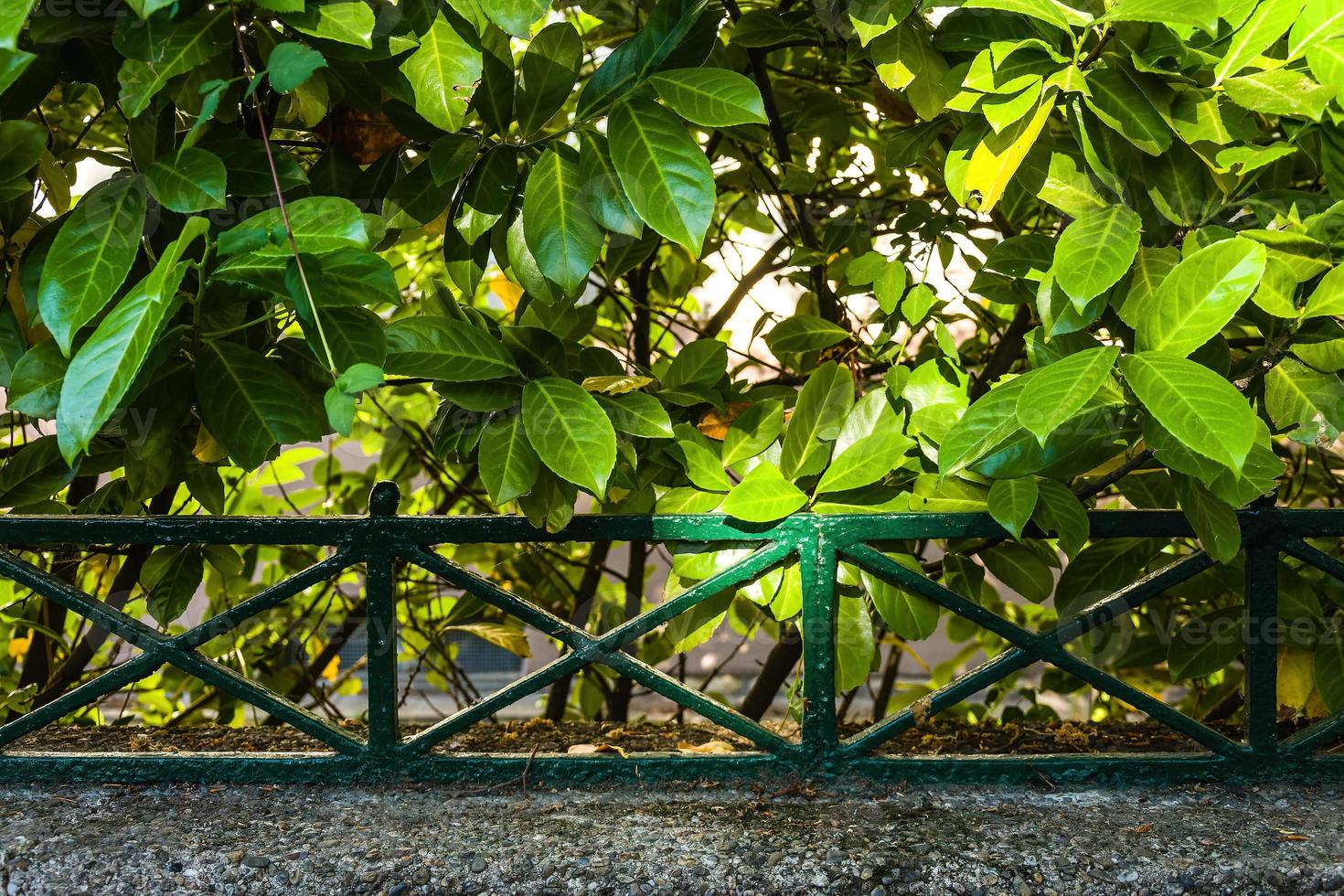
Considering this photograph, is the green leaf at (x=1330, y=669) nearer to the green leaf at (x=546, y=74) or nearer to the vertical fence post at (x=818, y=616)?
the vertical fence post at (x=818, y=616)

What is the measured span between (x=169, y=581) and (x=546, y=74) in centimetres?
94

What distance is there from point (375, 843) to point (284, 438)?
0.48 m

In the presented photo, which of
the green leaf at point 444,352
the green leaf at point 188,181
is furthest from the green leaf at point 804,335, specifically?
the green leaf at point 188,181

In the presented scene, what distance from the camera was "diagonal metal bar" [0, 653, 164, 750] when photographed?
1.31 metres

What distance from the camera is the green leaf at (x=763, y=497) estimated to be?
129 cm

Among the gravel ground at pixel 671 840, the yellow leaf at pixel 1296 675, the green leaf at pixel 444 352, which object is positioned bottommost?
the gravel ground at pixel 671 840

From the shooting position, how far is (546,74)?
4.00 feet

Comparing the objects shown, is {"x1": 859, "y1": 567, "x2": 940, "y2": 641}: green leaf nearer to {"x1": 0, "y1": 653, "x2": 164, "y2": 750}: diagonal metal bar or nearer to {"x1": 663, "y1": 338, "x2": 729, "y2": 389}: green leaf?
{"x1": 663, "y1": 338, "x2": 729, "y2": 389}: green leaf

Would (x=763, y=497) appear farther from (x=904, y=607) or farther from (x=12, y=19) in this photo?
(x=12, y=19)

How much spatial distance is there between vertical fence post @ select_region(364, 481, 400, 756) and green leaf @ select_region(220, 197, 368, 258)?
39 cm

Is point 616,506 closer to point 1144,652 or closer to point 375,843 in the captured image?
point 375,843

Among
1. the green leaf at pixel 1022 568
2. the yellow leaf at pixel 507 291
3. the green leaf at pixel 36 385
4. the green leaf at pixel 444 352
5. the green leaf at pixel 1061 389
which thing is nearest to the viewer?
the green leaf at pixel 1061 389

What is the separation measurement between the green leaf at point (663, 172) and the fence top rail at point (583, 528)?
401 millimetres

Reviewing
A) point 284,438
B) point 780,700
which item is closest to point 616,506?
point 284,438
